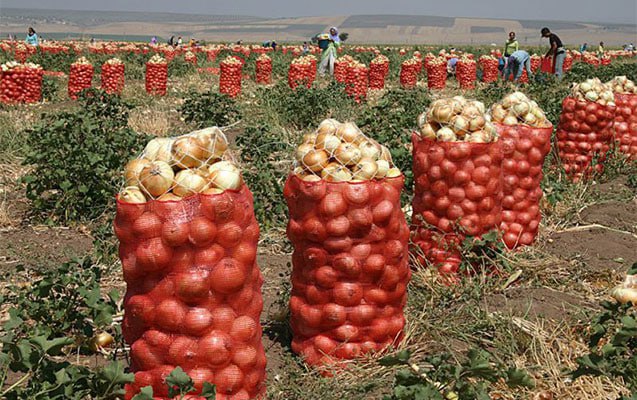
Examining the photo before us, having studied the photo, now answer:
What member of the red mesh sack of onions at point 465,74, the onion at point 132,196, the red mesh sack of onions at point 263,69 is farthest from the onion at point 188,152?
the red mesh sack of onions at point 465,74

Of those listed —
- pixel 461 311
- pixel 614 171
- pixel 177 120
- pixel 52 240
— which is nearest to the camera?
pixel 461 311

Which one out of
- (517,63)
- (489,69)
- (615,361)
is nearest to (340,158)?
(615,361)

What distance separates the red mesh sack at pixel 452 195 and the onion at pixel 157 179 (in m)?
2.34

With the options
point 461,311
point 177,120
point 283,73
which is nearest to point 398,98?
point 177,120

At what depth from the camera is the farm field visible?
9.81ft

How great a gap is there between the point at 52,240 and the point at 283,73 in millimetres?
17343

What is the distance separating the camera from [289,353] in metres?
3.95

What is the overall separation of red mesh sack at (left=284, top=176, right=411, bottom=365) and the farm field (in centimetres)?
15

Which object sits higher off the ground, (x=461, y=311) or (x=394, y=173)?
(x=394, y=173)

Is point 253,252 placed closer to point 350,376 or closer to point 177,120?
point 350,376

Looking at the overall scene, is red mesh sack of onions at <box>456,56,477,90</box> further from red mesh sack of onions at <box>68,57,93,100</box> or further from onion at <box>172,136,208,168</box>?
onion at <box>172,136,208,168</box>

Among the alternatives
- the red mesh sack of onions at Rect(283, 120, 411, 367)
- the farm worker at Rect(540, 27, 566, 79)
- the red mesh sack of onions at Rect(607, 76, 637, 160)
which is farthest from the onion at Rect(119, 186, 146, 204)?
the farm worker at Rect(540, 27, 566, 79)

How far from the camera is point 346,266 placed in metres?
3.73

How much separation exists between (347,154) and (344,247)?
481 millimetres
